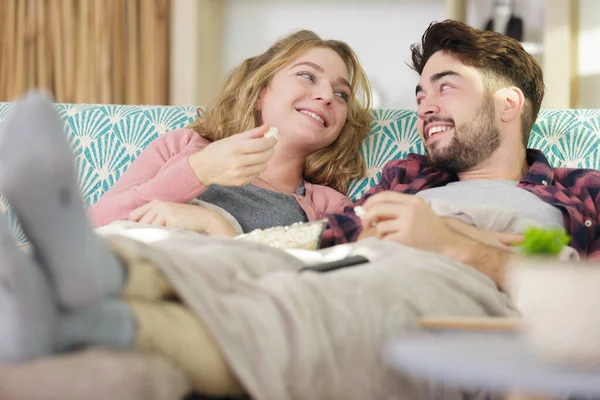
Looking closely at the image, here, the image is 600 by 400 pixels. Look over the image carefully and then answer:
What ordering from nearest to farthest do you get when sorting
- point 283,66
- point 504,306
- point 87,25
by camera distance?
point 504,306 < point 283,66 < point 87,25

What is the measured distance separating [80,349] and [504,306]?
74cm

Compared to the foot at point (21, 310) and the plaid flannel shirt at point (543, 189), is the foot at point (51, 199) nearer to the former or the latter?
the foot at point (21, 310)

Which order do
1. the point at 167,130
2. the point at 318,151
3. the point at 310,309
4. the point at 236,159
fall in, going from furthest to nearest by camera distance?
the point at 167,130
the point at 318,151
the point at 236,159
the point at 310,309

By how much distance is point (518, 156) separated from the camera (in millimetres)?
2064

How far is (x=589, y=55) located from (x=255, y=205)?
5.92 ft

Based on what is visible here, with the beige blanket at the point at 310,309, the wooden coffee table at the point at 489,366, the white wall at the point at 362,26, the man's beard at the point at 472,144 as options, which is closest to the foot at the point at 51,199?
the beige blanket at the point at 310,309

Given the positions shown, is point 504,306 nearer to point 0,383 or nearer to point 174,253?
point 174,253

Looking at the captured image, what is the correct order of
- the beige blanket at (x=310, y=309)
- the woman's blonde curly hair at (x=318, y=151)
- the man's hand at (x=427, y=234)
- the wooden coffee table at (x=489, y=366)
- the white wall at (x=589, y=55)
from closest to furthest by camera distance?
the wooden coffee table at (x=489, y=366) < the beige blanket at (x=310, y=309) < the man's hand at (x=427, y=234) < the woman's blonde curly hair at (x=318, y=151) < the white wall at (x=589, y=55)

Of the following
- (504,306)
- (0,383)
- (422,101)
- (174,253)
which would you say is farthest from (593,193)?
(0,383)

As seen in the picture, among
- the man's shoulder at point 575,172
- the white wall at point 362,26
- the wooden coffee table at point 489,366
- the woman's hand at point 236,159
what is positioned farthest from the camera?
the white wall at point 362,26

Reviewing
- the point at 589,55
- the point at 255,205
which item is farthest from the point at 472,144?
the point at 589,55

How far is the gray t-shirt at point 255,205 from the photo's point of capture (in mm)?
2021

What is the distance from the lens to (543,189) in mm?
1898

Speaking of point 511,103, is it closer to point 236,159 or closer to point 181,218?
point 236,159
